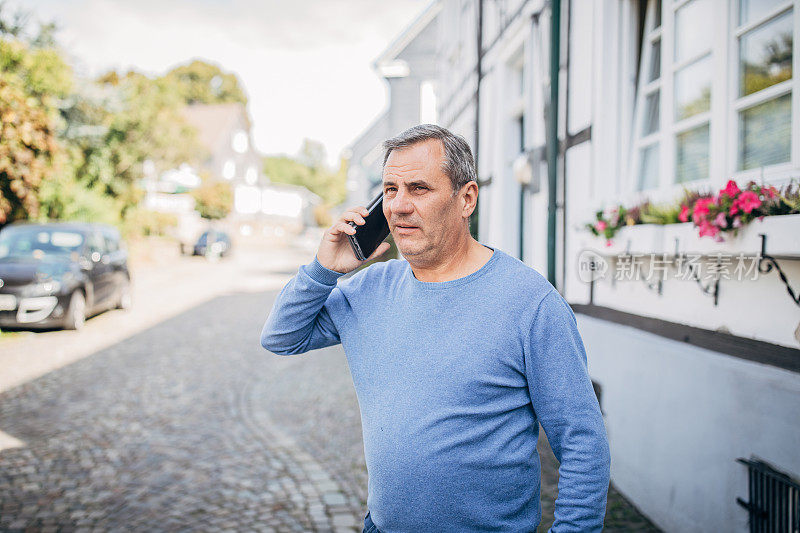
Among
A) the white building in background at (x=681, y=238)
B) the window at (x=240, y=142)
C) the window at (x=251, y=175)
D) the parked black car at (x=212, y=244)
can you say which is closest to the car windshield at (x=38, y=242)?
the white building in background at (x=681, y=238)

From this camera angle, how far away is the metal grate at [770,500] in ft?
7.81

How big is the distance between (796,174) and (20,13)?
61.8 ft

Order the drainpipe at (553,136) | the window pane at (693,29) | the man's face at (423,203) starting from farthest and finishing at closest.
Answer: the drainpipe at (553,136), the window pane at (693,29), the man's face at (423,203)

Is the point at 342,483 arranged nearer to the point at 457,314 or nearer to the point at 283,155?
the point at 457,314

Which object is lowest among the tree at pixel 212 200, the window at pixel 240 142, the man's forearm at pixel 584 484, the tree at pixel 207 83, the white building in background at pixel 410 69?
the man's forearm at pixel 584 484

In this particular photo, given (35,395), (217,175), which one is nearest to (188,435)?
(35,395)

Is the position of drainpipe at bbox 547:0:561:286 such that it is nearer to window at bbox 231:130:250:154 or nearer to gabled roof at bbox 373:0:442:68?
gabled roof at bbox 373:0:442:68

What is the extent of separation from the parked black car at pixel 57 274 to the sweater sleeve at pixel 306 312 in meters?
8.26

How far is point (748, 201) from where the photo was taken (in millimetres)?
2457

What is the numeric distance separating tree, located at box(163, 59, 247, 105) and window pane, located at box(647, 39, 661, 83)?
62.9 meters

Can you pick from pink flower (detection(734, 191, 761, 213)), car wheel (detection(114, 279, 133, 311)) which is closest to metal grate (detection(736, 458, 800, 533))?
pink flower (detection(734, 191, 761, 213))

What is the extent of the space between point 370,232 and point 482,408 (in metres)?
0.68

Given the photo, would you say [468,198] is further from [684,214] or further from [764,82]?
[764,82]

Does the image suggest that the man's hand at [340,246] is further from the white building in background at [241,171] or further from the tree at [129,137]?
the white building in background at [241,171]
